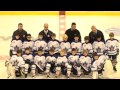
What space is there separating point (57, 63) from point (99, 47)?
1.73 feet

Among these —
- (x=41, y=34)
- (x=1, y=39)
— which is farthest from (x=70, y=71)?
(x=1, y=39)

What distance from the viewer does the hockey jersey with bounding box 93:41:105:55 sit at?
4.38m

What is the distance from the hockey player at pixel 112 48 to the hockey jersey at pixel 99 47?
0.06m

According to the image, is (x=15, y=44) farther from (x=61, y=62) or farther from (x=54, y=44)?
(x=61, y=62)

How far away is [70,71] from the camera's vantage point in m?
4.36

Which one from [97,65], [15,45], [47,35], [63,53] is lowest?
[97,65]

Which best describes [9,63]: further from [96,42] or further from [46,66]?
[96,42]

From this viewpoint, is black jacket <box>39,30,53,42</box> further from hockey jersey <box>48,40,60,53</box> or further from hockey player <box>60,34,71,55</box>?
hockey player <box>60,34,71,55</box>

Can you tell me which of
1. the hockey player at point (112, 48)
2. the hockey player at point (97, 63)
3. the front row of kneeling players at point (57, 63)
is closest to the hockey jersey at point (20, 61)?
the front row of kneeling players at point (57, 63)

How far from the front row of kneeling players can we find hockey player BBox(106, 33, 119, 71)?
0.30 ft

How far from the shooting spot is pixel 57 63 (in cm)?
439

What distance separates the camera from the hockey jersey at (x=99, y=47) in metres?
4.38

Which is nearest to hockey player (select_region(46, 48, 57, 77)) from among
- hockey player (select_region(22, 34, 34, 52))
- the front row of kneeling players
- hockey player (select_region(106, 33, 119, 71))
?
the front row of kneeling players

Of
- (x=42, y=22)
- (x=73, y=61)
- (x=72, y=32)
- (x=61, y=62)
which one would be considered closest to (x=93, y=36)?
(x=72, y=32)
